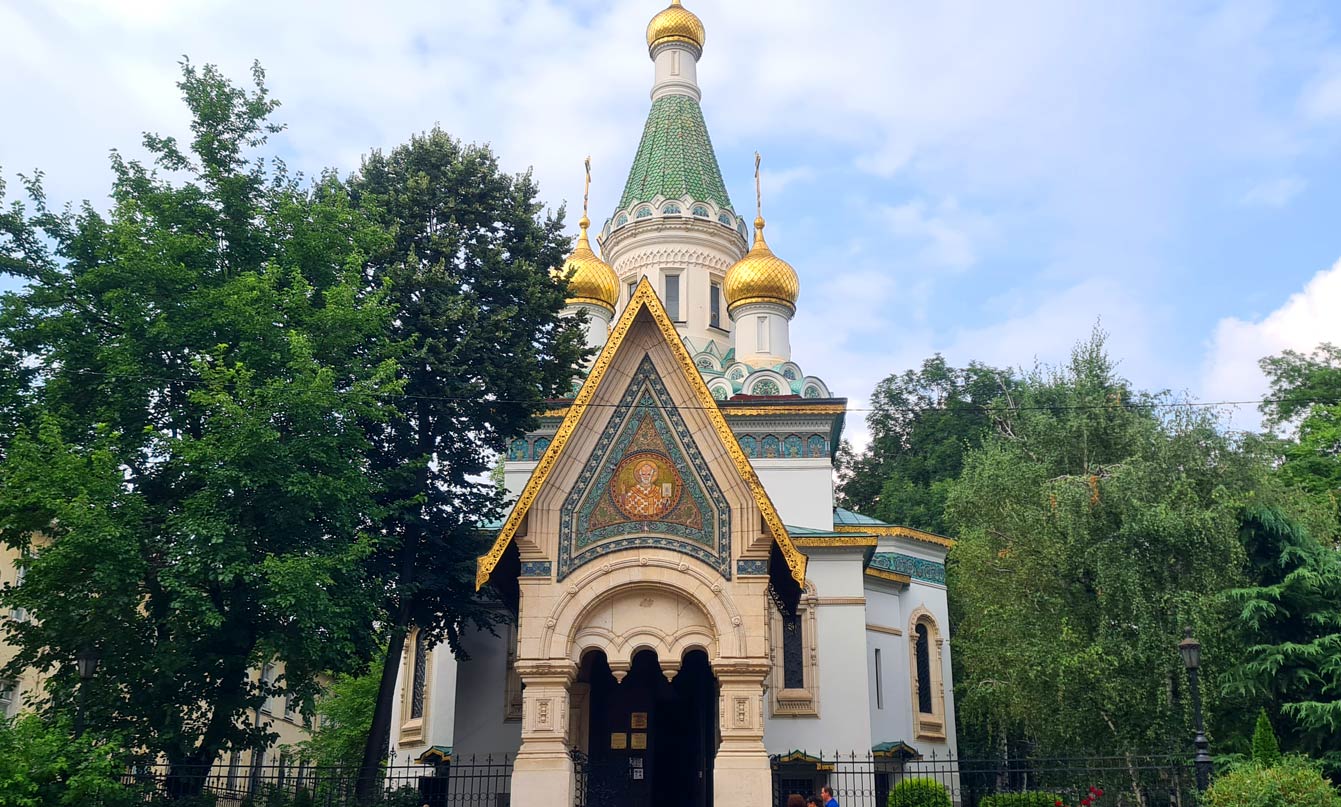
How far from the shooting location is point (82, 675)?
13.0 meters

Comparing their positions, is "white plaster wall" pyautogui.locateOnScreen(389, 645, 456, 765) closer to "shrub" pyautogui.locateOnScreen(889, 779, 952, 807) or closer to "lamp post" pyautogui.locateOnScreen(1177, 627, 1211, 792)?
"shrub" pyautogui.locateOnScreen(889, 779, 952, 807)

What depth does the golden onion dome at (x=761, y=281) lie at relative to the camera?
26.8 meters

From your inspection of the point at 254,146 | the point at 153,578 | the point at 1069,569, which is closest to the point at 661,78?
the point at 254,146

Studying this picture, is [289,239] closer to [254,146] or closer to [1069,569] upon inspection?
[254,146]

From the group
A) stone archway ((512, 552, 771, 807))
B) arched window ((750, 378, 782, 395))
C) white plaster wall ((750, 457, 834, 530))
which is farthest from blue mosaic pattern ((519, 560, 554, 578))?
arched window ((750, 378, 782, 395))

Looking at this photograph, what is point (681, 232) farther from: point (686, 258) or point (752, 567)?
point (752, 567)

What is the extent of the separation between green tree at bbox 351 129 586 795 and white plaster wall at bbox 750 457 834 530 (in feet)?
20.2

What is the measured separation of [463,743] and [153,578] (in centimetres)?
824

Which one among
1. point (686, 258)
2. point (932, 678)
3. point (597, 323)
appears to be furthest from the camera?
point (686, 258)

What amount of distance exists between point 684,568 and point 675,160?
1835 cm

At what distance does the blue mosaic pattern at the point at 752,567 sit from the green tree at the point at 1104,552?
552cm

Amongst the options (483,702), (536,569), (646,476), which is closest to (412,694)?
(483,702)

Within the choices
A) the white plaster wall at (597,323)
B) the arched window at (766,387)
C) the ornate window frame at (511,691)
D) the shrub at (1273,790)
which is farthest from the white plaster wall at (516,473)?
the shrub at (1273,790)

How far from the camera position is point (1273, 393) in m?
35.2
